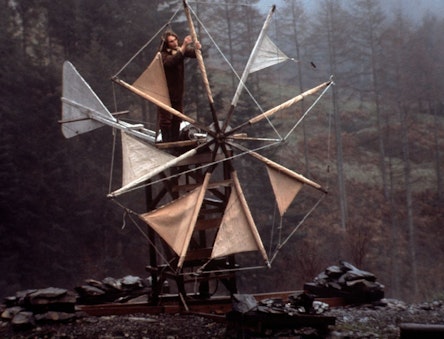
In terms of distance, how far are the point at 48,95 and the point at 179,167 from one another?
571 inches

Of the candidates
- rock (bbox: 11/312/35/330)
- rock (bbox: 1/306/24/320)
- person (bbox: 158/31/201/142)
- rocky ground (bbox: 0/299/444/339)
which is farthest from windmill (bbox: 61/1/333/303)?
rock (bbox: 1/306/24/320)

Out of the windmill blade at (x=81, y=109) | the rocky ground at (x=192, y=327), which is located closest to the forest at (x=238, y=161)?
the rocky ground at (x=192, y=327)

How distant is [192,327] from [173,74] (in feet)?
15.5

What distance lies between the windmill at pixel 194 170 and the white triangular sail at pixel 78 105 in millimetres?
22

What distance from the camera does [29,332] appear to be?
31.1ft

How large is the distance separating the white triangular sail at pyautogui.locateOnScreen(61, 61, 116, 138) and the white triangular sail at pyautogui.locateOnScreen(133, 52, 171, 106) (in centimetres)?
148

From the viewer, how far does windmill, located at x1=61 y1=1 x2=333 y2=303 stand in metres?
9.21

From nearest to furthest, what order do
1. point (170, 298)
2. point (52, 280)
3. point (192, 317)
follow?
point (192, 317) → point (170, 298) → point (52, 280)

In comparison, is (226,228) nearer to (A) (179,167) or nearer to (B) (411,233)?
(A) (179,167)

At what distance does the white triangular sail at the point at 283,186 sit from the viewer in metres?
10.0

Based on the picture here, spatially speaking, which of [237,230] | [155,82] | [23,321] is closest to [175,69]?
[155,82]

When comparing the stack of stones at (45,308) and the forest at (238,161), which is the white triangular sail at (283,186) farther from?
the forest at (238,161)

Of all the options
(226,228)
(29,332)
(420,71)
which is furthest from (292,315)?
(420,71)

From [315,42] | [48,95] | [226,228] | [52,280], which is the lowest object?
[52,280]
